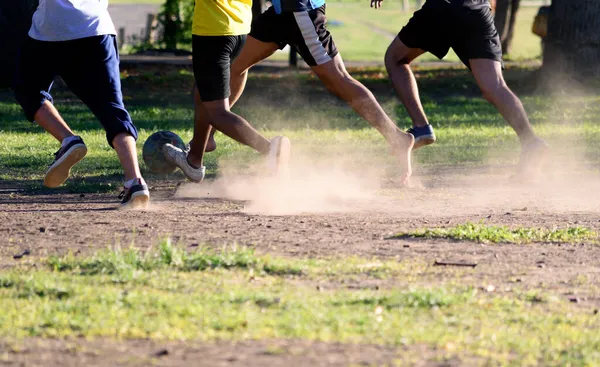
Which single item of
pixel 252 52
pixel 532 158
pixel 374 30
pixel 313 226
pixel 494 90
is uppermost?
pixel 252 52

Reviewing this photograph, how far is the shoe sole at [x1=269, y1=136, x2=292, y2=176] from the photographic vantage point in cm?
742

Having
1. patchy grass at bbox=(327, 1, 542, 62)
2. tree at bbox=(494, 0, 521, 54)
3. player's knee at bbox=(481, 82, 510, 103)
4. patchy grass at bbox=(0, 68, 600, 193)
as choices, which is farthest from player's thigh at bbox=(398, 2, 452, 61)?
patchy grass at bbox=(327, 1, 542, 62)

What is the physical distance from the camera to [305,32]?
7.98 metres

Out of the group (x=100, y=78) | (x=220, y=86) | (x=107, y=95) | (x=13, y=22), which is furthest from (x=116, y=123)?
(x=13, y=22)

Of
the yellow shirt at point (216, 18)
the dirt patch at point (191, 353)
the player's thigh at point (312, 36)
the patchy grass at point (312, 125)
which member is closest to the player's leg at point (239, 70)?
the player's thigh at point (312, 36)

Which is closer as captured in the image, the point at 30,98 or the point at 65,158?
the point at 65,158

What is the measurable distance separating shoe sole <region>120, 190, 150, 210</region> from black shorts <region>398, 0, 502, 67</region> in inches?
108

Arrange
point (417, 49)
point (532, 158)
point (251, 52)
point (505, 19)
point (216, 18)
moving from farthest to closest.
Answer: point (505, 19), point (417, 49), point (532, 158), point (251, 52), point (216, 18)

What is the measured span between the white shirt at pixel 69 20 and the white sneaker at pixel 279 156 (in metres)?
1.29

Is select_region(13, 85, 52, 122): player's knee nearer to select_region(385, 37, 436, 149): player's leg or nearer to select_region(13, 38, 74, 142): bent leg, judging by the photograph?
select_region(13, 38, 74, 142): bent leg

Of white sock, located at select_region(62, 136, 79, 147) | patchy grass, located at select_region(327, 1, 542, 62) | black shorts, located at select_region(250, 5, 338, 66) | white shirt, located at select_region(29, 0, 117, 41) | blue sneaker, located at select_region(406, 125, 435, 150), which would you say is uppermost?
white shirt, located at select_region(29, 0, 117, 41)

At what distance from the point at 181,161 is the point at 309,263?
9.72 ft

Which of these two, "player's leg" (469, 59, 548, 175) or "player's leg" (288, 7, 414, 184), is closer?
"player's leg" (288, 7, 414, 184)

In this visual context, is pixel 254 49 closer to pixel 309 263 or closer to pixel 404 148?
pixel 404 148
